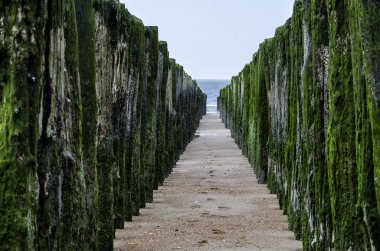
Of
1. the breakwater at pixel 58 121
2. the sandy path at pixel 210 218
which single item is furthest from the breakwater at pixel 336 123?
the breakwater at pixel 58 121

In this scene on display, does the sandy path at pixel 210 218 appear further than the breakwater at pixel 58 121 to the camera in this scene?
Yes

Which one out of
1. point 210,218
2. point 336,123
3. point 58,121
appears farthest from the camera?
point 210,218

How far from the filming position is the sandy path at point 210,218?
7070mm

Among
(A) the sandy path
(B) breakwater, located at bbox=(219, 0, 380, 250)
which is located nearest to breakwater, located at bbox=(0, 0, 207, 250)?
(A) the sandy path

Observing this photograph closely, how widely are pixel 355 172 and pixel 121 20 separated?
3381 millimetres

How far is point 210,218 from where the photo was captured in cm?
871

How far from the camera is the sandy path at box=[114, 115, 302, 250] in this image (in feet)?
23.2

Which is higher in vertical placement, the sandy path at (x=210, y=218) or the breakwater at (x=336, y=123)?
the breakwater at (x=336, y=123)

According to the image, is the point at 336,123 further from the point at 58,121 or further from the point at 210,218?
the point at 210,218

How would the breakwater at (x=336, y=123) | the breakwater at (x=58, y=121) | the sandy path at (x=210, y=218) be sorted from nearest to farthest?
the breakwater at (x=58, y=121), the breakwater at (x=336, y=123), the sandy path at (x=210, y=218)

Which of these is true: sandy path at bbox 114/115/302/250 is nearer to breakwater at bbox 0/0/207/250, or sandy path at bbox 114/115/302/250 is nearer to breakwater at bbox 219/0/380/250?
breakwater at bbox 219/0/380/250

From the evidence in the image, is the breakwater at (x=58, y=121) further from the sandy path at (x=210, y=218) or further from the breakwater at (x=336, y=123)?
the breakwater at (x=336, y=123)

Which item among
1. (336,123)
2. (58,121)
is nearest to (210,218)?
(336,123)

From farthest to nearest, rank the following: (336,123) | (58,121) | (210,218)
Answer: (210,218) < (336,123) < (58,121)
